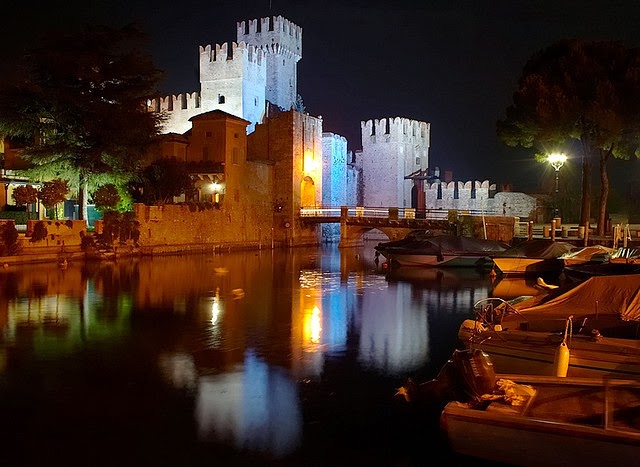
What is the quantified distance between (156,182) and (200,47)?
17620mm

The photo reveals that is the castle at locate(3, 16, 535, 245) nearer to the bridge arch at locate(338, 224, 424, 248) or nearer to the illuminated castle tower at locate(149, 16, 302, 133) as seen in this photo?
the illuminated castle tower at locate(149, 16, 302, 133)

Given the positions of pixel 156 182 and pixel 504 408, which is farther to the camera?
pixel 156 182

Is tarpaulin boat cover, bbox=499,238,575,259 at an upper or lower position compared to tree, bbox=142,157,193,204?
lower

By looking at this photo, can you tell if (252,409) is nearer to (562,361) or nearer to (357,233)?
(562,361)

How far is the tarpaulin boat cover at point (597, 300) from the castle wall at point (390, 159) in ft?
119

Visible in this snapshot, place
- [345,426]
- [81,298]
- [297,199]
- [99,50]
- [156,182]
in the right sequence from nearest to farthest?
[345,426], [81,298], [99,50], [156,182], [297,199]

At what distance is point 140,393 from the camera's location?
25.7ft

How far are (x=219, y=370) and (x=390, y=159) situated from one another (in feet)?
125

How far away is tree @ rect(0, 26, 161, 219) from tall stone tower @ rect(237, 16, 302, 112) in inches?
756

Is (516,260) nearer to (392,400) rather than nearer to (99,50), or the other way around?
(392,400)

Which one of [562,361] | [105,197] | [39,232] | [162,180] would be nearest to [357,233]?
[162,180]

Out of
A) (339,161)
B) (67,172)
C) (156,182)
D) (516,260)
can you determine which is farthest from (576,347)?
(339,161)

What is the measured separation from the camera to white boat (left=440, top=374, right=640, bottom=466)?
4.98 m

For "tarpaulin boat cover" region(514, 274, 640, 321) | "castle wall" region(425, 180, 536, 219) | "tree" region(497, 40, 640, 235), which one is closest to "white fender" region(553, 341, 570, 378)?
"tarpaulin boat cover" region(514, 274, 640, 321)
